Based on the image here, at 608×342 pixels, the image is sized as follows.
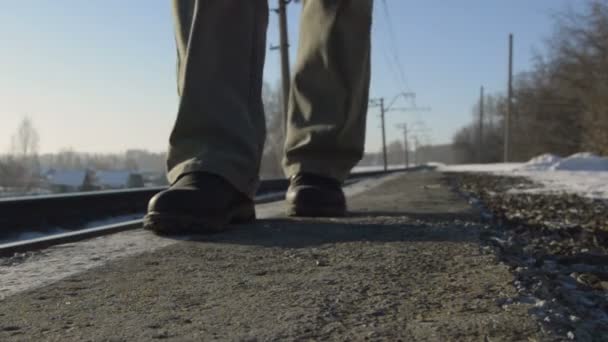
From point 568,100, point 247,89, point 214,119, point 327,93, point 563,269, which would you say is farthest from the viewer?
point 568,100

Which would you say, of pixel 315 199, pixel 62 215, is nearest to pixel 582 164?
pixel 315 199

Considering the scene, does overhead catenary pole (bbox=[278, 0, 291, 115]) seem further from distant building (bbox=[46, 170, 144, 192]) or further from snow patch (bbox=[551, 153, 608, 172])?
snow patch (bbox=[551, 153, 608, 172])

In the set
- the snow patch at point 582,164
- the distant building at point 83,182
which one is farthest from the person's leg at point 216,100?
the snow patch at point 582,164

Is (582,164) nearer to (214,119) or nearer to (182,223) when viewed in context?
(214,119)

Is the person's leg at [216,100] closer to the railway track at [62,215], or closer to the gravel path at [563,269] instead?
the railway track at [62,215]

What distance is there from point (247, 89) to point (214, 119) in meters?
0.21

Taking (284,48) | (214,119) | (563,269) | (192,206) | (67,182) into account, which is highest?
(284,48)

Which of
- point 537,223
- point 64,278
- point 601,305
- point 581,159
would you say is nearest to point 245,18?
point 64,278

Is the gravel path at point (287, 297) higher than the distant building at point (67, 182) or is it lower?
higher

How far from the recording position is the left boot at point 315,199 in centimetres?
248

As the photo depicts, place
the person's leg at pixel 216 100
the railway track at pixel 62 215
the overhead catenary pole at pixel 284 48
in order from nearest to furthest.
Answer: the railway track at pixel 62 215, the person's leg at pixel 216 100, the overhead catenary pole at pixel 284 48

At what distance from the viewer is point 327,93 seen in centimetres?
270

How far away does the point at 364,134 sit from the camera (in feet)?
9.43

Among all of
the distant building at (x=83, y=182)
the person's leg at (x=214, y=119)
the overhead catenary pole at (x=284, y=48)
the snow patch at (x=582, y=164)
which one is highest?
the overhead catenary pole at (x=284, y=48)
